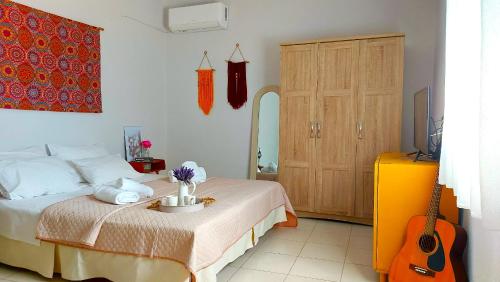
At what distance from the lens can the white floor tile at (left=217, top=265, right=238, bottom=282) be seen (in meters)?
2.62

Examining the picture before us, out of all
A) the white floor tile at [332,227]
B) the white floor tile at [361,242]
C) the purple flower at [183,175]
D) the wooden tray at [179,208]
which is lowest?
the white floor tile at [332,227]

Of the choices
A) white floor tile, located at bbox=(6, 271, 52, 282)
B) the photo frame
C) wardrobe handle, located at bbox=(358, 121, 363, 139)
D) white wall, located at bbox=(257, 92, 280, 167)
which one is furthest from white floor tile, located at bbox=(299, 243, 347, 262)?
the photo frame

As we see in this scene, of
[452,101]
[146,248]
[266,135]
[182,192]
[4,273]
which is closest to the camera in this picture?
[452,101]

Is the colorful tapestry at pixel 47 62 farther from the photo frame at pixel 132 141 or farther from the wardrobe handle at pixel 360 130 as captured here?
the wardrobe handle at pixel 360 130

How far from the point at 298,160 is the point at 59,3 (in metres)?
3.07

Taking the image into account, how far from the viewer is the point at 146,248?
2.15 meters

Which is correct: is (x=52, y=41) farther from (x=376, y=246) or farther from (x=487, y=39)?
(x=487, y=39)

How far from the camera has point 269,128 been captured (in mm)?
4820

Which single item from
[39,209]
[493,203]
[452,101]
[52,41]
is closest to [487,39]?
[493,203]

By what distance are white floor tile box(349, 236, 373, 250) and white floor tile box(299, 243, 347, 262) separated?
5.5 inches

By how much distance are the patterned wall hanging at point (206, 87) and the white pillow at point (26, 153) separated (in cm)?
227

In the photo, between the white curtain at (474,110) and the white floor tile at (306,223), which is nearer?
the white curtain at (474,110)

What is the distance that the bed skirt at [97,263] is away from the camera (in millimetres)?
2119

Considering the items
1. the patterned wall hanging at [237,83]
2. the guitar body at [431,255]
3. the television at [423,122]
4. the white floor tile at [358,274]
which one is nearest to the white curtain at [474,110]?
the guitar body at [431,255]
